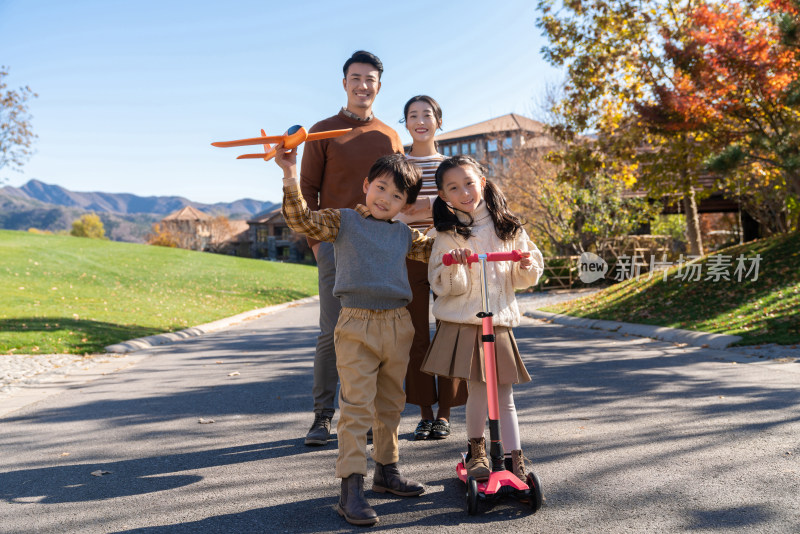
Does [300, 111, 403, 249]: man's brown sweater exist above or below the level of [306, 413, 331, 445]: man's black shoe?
above

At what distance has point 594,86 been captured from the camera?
13.7 metres

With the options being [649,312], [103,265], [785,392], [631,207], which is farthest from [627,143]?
[103,265]

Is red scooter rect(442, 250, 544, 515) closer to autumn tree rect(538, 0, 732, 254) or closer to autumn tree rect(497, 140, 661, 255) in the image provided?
autumn tree rect(538, 0, 732, 254)

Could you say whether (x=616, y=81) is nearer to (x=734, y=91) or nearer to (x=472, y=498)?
(x=734, y=91)

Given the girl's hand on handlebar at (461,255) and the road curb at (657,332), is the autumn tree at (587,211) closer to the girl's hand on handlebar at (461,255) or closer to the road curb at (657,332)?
the road curb at (657,332)

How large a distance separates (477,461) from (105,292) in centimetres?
1840

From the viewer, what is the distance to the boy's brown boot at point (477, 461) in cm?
273

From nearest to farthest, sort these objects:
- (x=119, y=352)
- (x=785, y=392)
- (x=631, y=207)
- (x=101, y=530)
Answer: (x=101, y=530) → (x=785, y=392) → (x=119, y=352) → (x=631, y=207)

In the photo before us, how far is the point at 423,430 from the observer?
12.8 ft

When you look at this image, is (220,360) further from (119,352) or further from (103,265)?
(103,265)

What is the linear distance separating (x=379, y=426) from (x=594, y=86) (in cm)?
1267

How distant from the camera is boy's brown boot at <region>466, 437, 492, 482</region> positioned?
2734 mm

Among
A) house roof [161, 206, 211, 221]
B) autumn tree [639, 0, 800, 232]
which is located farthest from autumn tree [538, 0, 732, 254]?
house roof [161, 206, 211, 221]

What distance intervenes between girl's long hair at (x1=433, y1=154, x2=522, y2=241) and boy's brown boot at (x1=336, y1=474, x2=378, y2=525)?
1251 millimetres
